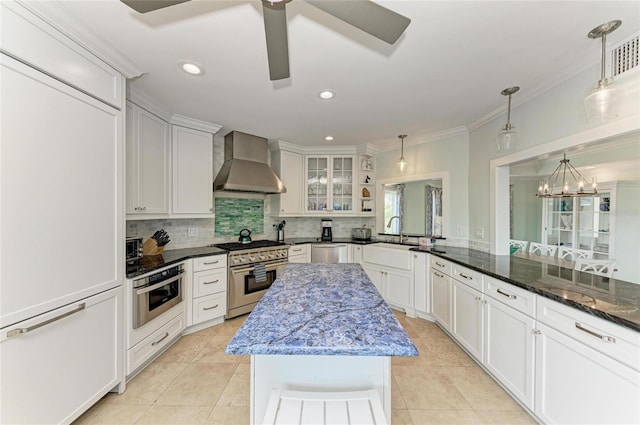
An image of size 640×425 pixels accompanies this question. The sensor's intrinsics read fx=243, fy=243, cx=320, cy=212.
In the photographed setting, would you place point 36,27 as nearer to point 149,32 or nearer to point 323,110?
point 149,32

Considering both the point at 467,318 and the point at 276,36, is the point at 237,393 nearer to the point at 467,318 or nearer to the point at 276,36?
the point at 467,318

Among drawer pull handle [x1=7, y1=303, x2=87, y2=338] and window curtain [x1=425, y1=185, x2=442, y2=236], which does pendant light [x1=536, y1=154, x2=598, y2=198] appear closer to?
window curtain [x1=425, y1=185, x2=442, y2=236]

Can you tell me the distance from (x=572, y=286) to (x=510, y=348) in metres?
0.59

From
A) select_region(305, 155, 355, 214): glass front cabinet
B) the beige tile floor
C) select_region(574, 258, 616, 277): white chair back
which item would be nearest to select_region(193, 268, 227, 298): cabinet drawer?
the beige tile floor

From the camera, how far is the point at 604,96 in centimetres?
139

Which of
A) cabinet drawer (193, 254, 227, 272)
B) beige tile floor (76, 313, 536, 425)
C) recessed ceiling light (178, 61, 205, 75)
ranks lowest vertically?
beige tile floor (76, 313, 536, 425)

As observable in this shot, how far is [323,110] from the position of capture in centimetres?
262

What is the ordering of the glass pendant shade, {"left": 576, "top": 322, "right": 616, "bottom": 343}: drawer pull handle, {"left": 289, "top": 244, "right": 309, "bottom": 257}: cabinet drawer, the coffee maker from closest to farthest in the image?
{"left": 576, "top": 322, "right": 616, "bottom": 343}: drawer pull handle, the glass pendant shade, {"left": 289, "top": 244, "right": 309, "bottom": 257}: cabinet drawer, the coffee maker

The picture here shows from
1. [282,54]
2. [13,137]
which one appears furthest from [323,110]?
[13,137]

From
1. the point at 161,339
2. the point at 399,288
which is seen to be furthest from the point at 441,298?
the point at 161,339

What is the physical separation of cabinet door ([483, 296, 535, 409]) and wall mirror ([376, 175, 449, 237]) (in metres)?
2.12

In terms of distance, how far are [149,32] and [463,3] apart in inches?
71.0

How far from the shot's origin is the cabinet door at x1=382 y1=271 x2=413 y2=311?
3191 millimetres

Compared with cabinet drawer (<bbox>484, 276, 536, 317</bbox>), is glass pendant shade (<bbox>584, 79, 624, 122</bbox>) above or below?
above
